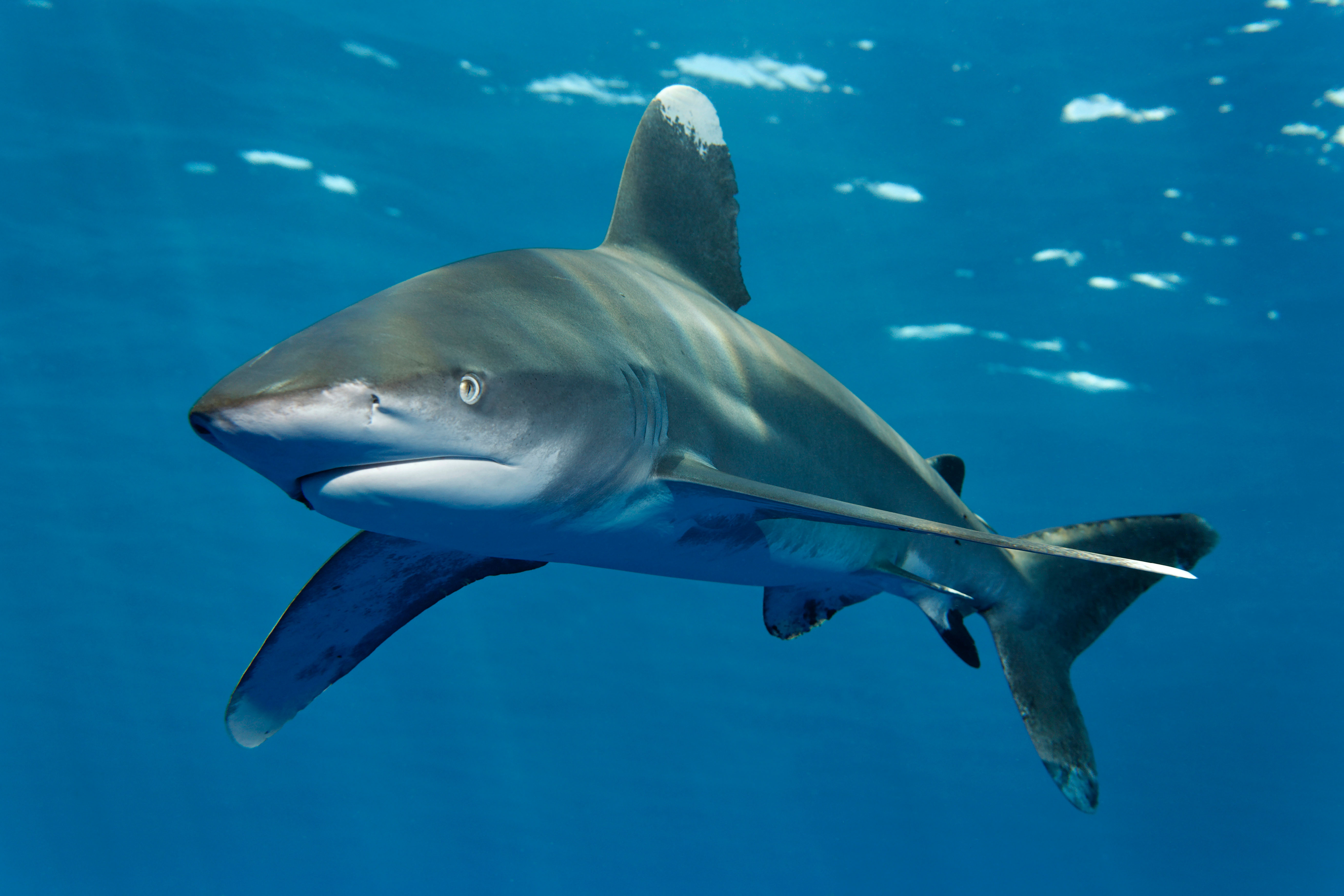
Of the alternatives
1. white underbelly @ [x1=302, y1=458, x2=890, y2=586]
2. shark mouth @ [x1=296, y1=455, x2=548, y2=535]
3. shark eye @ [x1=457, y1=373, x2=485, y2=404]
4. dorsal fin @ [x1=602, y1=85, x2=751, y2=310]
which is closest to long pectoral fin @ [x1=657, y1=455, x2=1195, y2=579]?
white underbelly @ [x1=302, y1=458, x2=890, y2=586]

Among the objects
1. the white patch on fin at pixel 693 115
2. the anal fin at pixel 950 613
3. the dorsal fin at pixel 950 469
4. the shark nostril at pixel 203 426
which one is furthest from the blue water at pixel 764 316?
the shark nostril at pixel 203 426

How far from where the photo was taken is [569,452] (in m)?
2.17

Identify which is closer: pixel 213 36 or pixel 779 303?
pixel 213 36

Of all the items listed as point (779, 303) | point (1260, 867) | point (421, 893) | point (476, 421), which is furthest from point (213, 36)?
point (421, 893)

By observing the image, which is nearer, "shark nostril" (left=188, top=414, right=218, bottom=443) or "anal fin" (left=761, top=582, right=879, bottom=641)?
→ "shark nostril" (left=188, top=414, right=218, bottom=443)

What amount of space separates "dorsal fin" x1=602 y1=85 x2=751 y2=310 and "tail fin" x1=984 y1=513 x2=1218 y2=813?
2.21 metres

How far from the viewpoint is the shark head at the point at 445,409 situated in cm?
158

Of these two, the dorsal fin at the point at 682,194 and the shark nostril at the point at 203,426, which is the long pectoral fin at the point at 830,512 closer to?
the shark nostril at the point at 203,426

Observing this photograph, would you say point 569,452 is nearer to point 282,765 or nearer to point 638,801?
point 638,801

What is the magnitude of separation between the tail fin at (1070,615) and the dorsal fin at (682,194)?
7.27 feet

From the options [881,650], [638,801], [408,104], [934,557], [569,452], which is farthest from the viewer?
[638,801]

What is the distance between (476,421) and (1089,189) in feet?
42.5

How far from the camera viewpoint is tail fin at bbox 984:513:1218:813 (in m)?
4.24

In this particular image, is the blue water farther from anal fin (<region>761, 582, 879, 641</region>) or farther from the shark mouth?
the shark mouth
